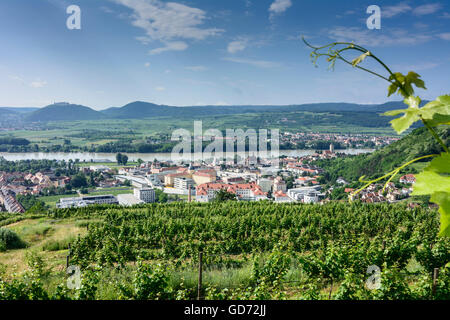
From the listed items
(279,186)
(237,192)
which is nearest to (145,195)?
(237,192)

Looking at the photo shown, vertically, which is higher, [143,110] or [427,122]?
[143,110]

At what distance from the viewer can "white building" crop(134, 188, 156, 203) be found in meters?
42.5

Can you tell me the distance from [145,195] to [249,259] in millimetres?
36884

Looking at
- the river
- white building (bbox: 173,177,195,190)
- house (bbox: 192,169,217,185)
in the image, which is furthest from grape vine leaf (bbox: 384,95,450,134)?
the river

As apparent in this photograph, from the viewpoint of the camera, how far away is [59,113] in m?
116

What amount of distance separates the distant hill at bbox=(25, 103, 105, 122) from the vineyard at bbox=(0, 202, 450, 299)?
114731 millimetres

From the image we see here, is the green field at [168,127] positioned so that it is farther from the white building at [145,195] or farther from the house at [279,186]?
the white building at [145,195]

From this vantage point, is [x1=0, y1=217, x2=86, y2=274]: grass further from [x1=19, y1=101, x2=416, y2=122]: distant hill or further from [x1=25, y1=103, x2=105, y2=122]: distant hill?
[x1=25, y1=103, x2=105, y2=122]: distant hill

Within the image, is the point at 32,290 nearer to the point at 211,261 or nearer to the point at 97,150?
the point at 211,261

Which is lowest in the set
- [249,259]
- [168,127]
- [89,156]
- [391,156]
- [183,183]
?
[183,183]

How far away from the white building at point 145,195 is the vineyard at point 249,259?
85.0ft

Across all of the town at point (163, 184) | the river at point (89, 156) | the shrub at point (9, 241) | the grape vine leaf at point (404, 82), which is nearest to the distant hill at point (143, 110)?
the river at point (89, 156)

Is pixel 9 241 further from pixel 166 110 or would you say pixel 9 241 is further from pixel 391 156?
pixel 166 110

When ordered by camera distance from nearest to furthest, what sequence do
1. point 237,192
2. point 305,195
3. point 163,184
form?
point 305,195 < point 237,192 < point 163,184
